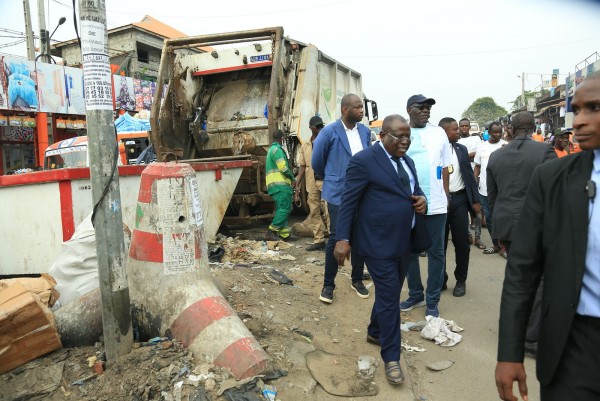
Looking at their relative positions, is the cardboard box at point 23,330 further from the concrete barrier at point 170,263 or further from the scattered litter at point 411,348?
the scattered litter at point 411,348

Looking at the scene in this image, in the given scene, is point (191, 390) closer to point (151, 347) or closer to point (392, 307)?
point (151, 347)

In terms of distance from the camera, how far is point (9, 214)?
4375 millimetres

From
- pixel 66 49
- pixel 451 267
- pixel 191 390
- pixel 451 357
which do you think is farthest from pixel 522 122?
pixel 66 49

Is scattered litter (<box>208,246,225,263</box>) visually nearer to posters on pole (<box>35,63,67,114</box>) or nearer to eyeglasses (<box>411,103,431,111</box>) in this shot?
eyeglasses (<box>411,103,431,111</box>)

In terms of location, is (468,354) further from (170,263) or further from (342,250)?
(170,263)

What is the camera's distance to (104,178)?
260cm

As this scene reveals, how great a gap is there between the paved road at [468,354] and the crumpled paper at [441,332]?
0.05 meters

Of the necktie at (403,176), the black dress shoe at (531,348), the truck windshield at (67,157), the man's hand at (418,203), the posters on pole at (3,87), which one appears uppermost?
the posters on pole at (3,87)

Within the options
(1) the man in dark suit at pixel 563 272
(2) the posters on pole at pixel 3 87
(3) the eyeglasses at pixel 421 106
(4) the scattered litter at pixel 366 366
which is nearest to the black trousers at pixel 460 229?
(3) the eyeglasses at pixel 421 106

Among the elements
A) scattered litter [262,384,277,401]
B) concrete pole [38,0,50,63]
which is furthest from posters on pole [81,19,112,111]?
concrete pole [38,0,50,63]

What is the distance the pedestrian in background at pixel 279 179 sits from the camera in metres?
6.61

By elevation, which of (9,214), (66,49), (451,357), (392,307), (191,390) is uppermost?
(66,49)

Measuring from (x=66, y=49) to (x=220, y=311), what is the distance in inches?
1183

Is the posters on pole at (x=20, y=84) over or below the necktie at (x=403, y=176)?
over
